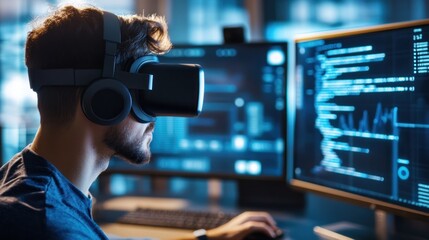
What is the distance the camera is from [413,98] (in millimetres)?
1006

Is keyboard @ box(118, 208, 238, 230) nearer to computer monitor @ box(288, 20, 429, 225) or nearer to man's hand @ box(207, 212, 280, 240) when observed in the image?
man's hand @ box(207, 212, 280, 240)

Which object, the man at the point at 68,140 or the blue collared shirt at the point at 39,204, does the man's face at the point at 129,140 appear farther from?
the blue collared shirt at the point at 39,204

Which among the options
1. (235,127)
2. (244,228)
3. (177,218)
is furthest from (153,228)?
(235,127)

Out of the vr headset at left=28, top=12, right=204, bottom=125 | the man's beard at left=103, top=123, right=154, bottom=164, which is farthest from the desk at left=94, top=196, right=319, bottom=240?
the vr headset at left=28, top=12, right=204, bottom=125

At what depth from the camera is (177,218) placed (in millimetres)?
1328

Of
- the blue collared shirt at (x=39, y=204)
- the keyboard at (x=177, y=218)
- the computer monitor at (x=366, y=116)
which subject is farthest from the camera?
the keyboard at (x=177, y=218)

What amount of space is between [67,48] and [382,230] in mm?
896

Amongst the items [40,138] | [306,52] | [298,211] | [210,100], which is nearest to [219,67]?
[210,100]

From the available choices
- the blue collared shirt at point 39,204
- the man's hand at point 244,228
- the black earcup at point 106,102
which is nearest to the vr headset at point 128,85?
the black earcup at point 106,102

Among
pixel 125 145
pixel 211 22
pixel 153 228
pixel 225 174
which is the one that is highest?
pixel 211 22

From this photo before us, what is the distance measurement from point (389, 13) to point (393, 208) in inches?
32.1

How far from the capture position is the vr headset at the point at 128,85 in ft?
2.78

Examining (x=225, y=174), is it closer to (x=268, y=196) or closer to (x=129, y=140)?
(x=268, y=196)

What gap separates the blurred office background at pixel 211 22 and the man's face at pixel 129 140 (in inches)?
30.4
